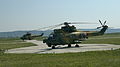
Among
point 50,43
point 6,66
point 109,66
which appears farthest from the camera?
point 50,43

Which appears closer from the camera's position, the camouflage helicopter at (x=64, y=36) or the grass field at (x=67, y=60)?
the grass field at (x=67, y=60)

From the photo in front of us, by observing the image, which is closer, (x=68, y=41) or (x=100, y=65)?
(x=100, y=65)

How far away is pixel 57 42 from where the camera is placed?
42375 millimetres

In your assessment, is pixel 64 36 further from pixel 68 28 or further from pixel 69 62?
pixel 69 62

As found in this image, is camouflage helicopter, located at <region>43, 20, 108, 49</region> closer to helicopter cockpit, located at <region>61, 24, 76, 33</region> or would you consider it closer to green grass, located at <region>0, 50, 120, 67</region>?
helicopter cockpit, located at <region>61, 24, 76, 33</region>

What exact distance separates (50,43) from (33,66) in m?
24.8

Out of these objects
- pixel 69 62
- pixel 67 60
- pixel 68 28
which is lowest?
pixel 67 60

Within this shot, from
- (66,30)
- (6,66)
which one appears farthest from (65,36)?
(6,66)

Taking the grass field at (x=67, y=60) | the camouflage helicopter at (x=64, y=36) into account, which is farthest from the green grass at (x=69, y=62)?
the camouflage helicopter at (x=64, y=36)

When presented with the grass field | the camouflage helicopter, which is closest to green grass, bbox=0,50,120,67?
the grass field

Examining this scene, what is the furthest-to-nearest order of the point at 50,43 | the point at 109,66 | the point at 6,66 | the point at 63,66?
the point at 50,43 → the point at 6,66 → the point at 63,66 → the point at 109,66

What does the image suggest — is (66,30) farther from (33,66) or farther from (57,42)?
(33,66)

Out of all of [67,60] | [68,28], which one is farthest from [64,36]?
[67,60]

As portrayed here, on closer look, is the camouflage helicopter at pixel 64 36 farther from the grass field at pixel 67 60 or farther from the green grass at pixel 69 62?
the green grass at pixel 69 62
